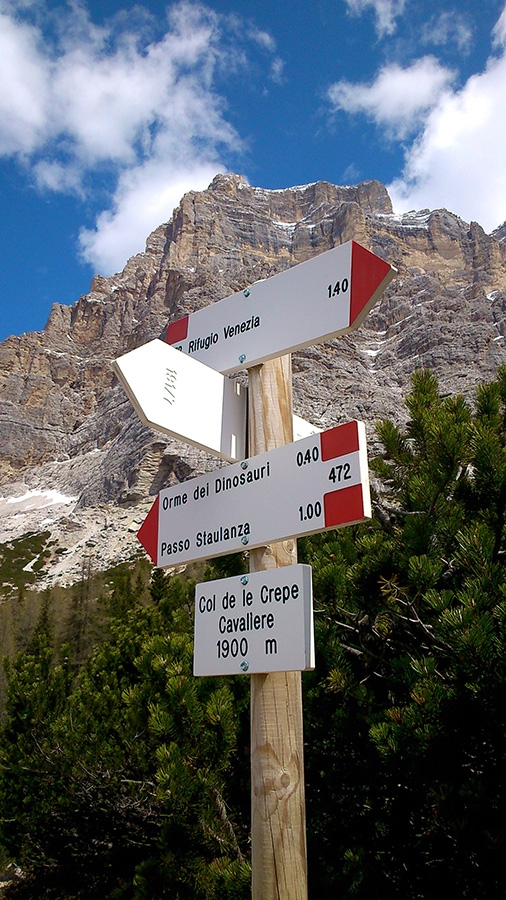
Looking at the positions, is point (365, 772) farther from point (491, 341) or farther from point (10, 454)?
point (10, 454)

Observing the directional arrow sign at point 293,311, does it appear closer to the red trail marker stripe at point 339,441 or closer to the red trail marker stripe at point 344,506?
the red trail marker stripe at point 339,441

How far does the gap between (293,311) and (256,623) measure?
1.07 meters

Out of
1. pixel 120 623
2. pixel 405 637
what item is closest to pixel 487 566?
pixel 405 637

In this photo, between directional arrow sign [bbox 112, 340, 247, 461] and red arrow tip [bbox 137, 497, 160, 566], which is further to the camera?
red arrow tip [bbox 137, 497, 160, 566]

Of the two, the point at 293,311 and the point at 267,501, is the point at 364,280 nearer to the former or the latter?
the point at 293,311

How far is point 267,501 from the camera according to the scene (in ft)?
6.23

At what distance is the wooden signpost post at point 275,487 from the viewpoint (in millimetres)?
1705

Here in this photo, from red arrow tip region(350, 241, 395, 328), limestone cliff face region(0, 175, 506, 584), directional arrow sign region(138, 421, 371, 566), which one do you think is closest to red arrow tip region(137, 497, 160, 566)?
directional arrow sign region(138, 421, 371, 566)

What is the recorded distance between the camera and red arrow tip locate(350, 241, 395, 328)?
191 centimetres

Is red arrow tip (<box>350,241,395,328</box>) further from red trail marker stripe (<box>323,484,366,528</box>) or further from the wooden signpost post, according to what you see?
red trail marker stripe (<box>323,484,366,528</box>)

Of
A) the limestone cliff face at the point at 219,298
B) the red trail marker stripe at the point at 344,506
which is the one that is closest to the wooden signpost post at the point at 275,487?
the red trail marker stripe at the point at 344,506

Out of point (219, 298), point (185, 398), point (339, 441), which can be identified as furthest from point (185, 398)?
point (219, 298)

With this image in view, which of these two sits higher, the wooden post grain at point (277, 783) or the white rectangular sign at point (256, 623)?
the white rectangular sign at point (256, 623)

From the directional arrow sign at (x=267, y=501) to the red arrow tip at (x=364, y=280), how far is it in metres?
0.42
